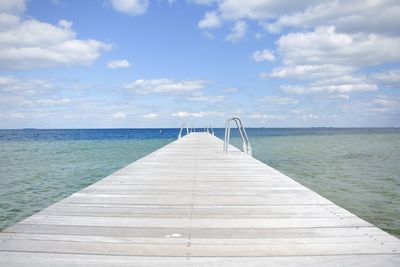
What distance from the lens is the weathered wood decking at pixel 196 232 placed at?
108 inches

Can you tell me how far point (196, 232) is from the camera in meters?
3.44

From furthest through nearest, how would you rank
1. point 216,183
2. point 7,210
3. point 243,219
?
point 7,210 → point 216,183 → point 243,219

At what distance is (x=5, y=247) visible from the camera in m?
2.96

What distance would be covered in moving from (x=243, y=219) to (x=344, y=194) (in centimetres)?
682

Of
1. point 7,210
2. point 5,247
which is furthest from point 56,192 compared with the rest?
point 5,247

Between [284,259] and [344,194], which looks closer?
[284,259]

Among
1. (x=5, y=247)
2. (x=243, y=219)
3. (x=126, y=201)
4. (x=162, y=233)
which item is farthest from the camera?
(x=126, y=201)

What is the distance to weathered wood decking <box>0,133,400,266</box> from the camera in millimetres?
2748

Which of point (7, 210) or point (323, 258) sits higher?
point (323, 258)

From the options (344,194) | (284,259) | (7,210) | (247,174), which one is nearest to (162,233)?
(284,259)

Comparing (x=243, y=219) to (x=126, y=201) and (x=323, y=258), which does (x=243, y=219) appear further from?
(x=126, y=201)

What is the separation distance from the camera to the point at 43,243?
3.06 meters

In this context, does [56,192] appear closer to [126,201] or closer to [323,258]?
[126,201]

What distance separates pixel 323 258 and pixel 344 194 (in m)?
7.62
